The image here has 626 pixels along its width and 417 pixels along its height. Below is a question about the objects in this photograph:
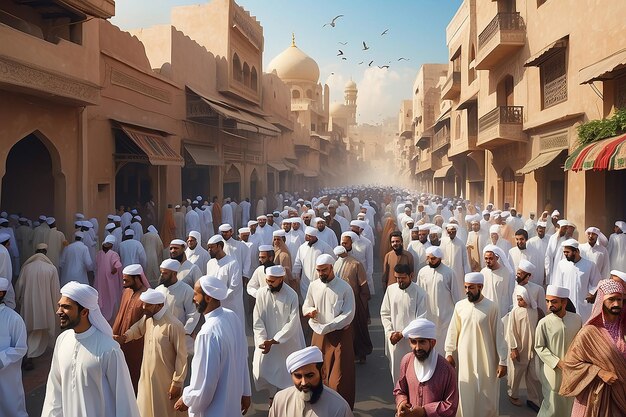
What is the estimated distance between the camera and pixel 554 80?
1309cm

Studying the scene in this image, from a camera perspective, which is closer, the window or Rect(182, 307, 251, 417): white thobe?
Rect(182, 307, 251, 417): white thobe

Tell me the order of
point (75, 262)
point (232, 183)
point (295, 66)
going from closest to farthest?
1. point (75, 262)
2. point (232, 183)
3. point (295, 66)

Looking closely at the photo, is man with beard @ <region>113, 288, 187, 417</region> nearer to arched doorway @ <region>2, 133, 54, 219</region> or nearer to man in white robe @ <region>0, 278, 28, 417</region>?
man in white robe @ <region>0, 278, 28, 417</region>

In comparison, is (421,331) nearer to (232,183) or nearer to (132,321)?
(132,321)

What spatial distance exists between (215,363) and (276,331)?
5.61 ft

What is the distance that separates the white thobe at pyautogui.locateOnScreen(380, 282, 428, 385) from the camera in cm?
528

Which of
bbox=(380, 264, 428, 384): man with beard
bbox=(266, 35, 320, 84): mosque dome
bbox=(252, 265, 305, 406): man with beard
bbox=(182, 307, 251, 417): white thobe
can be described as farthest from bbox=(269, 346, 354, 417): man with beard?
bbox=(266, 35, 320, 84): mosque dome

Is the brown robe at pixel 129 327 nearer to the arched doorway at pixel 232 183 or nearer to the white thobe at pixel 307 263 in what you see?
the white thobe at pixel 307 263

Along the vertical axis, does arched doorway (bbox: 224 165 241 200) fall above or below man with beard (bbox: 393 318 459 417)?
above

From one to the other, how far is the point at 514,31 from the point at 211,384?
14238 mm

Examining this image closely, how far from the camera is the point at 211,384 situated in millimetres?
3557

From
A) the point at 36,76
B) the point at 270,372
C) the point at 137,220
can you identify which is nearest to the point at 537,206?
the point at 137,220

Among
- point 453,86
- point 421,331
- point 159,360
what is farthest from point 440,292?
point 453,86

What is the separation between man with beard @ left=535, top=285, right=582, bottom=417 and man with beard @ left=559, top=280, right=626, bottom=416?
0.92m
